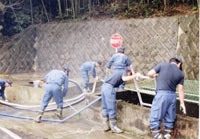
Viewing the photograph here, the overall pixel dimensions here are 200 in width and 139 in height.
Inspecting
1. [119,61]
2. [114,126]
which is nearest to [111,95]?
[114,126]

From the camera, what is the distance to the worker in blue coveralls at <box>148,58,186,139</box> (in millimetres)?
6102

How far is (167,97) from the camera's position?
609 cm

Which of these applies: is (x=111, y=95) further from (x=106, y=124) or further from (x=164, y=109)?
(x=164, y=109)

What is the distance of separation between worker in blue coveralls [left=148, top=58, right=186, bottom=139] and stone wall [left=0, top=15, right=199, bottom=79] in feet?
25.2

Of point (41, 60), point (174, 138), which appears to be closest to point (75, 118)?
point (174, 138)

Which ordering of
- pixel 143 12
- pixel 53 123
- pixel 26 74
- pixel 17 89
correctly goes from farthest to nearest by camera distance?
pixel 26 74
pixel 143 12
pixel 17 89
pixel 53 123

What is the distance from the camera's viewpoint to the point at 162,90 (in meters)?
6.15

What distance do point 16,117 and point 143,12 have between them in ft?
35.8

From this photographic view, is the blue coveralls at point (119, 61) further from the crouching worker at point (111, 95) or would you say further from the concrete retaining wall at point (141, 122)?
the crouching worker at point (111, 95)

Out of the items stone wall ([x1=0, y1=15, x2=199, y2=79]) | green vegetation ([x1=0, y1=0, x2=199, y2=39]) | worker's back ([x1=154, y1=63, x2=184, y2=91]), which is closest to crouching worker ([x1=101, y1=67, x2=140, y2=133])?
worker's back ([x1=154, y1=63, x2=184, y2=91])

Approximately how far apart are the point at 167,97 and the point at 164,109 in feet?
0.92

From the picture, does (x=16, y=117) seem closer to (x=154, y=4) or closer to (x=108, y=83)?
(x=108, y=83)

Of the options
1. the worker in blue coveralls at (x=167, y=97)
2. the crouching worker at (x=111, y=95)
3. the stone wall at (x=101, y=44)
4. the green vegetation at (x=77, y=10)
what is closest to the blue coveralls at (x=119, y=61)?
the crouching worker at (x=111, y=95)

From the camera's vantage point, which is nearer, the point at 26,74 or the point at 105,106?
the point at 105,106
